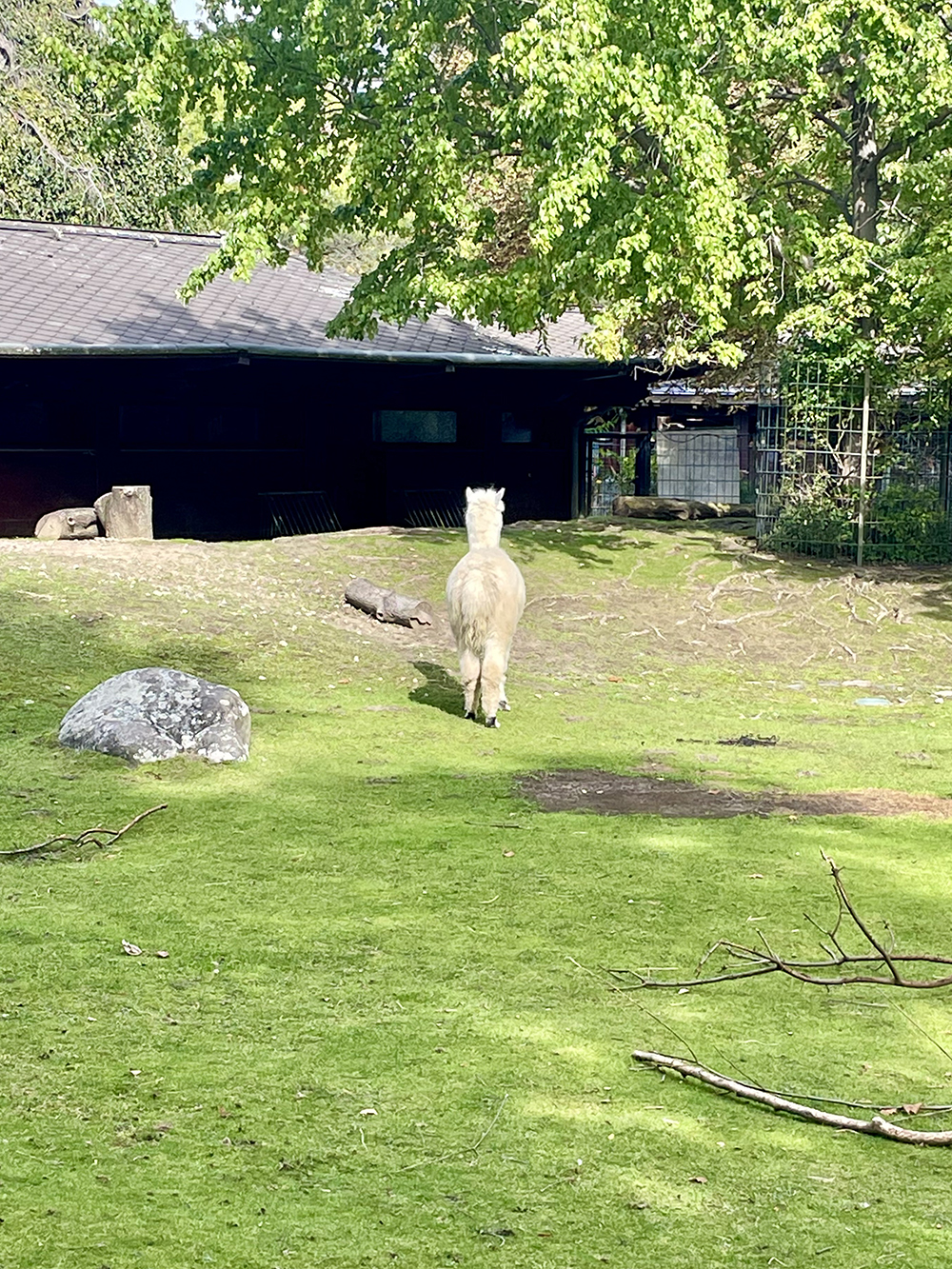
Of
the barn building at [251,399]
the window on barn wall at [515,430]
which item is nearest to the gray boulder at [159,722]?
the barn building at [251,399]

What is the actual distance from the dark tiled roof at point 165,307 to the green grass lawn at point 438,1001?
29.9ft

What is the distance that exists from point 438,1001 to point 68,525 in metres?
15.2

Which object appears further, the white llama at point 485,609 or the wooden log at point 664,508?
the wooden log at point 664,508

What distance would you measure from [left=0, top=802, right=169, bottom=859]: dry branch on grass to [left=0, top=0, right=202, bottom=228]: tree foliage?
27548 mm

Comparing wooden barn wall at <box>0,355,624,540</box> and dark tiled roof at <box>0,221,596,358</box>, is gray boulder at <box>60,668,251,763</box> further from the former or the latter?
wooden barn wall at <box>0,355,624,540</box>

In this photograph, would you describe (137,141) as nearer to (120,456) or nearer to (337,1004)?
(120,456)

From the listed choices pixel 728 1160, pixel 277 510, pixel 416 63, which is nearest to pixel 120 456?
pixel 277 510

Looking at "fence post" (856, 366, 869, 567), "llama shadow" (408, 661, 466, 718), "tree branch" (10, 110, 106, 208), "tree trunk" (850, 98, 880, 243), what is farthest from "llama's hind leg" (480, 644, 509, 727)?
"tree branch" (10, 110, 106, 208)

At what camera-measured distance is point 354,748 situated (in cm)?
976

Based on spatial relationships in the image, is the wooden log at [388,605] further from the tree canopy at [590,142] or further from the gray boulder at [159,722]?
the gray boulder at [159,722]

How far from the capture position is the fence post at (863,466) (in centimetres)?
1889

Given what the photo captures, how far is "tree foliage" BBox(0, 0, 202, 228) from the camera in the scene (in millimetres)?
32562

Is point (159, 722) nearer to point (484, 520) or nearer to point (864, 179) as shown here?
point (484, 520)

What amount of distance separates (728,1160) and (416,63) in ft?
51.2
